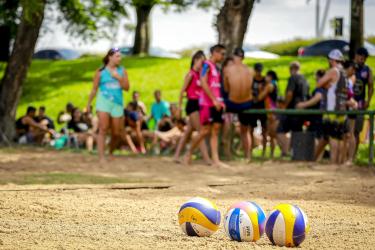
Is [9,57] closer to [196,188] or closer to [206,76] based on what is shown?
[206,76]

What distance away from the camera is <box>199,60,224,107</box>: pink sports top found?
16812 mm

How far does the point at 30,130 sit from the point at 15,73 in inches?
56.3

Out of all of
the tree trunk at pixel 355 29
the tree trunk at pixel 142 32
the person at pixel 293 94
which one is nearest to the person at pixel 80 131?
the person at pixel 293 94

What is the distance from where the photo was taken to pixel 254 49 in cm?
4769

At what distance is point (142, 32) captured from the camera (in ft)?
139

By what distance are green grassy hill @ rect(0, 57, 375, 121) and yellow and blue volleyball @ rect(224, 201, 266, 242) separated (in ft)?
75.8

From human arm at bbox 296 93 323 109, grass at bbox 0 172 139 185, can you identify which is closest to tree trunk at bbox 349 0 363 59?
human arm at bbox 296 93 323 109

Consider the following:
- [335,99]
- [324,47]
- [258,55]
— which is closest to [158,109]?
[335,99]

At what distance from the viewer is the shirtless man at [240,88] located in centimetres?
1753

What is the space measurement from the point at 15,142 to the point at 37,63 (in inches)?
767

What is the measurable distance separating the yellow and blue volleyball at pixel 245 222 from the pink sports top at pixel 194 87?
29.2 feet

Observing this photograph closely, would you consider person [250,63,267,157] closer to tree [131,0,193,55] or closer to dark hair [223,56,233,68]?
dark hair [223,56,233,68]

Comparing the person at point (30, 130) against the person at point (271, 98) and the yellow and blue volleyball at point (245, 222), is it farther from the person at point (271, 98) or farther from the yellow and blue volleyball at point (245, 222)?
the yellow and blue volleyball at point (245, 222)

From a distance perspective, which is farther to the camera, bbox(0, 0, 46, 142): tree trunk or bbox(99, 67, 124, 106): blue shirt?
bbox(0, 0, 46, 142): tree trunk
